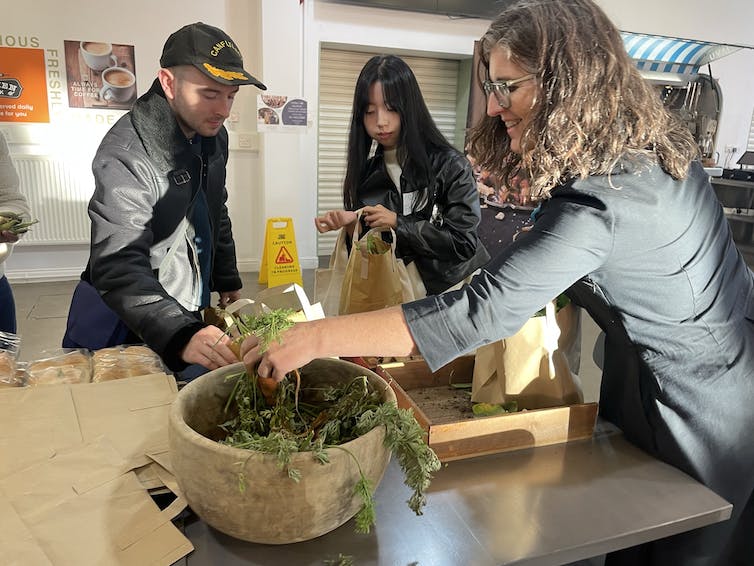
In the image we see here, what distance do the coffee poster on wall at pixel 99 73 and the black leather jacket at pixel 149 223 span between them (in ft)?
12.1

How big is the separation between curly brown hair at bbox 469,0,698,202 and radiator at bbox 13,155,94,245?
479 centimetres

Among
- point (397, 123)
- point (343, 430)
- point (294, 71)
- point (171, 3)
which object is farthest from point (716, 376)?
point (171, 3)

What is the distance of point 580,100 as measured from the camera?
104cm

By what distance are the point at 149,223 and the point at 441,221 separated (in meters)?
1.02

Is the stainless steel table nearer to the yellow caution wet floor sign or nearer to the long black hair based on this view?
the long black hair

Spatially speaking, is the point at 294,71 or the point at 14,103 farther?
the point at 294,71

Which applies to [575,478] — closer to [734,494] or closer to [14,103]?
[734,494]

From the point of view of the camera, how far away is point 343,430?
0.98 metres

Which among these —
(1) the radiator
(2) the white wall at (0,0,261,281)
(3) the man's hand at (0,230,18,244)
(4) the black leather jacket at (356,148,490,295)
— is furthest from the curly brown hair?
(1) the radiator

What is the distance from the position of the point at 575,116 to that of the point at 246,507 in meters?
0.85

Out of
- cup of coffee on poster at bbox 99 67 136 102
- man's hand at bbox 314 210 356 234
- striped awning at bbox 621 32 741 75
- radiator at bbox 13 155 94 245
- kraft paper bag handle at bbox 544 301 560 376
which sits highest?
striped awning at bbox 621 32 741 75

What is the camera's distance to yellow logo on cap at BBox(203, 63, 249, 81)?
1606 millimetres

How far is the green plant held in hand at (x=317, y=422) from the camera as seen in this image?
838 millimetres

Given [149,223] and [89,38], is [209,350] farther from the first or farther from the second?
[89,38]
